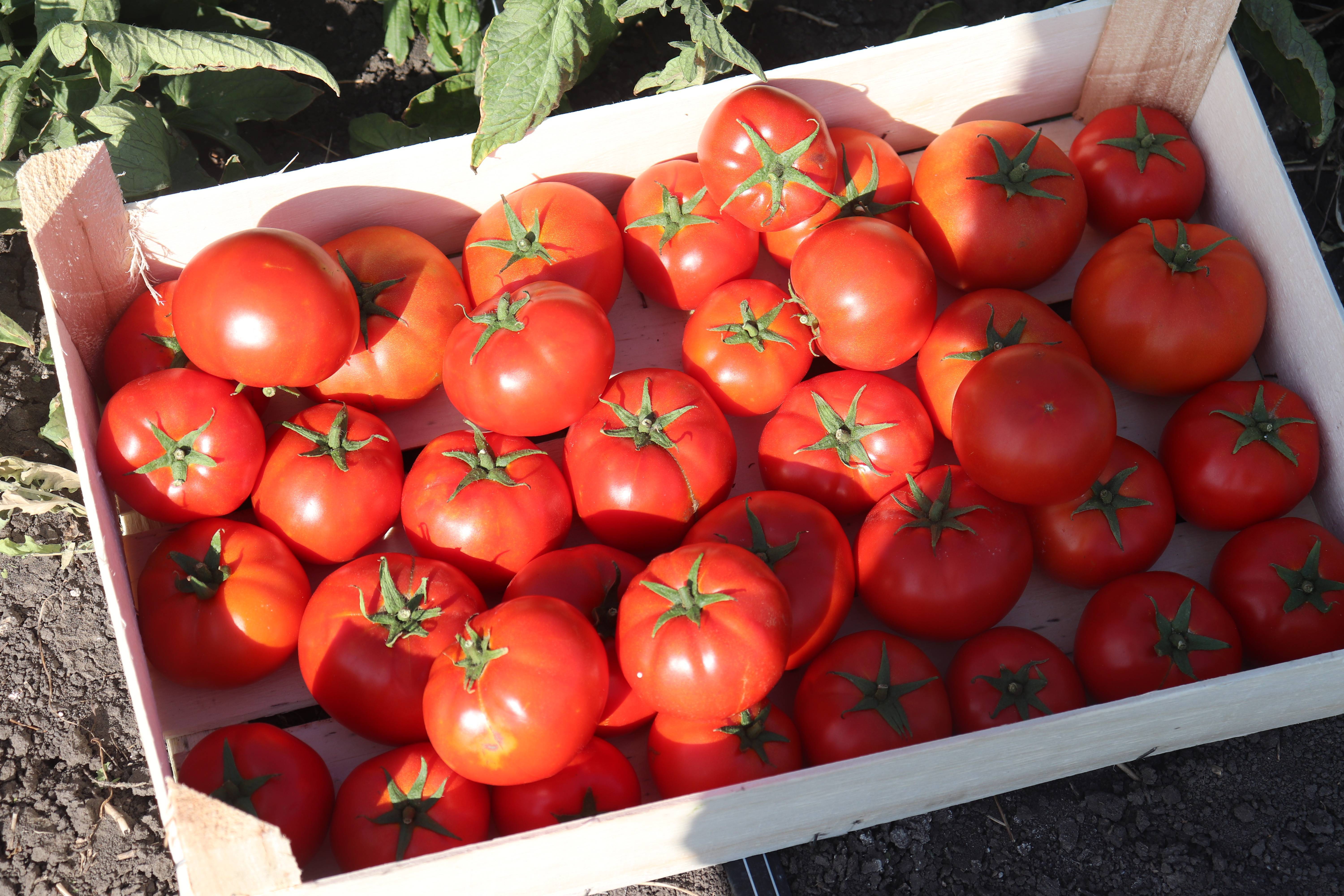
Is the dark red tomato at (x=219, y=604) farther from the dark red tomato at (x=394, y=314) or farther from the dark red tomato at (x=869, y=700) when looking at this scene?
the dark red tomato at (x=869, y=700)

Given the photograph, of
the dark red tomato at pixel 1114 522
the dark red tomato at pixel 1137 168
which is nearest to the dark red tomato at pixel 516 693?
the dark red tomato at pixel 1114 522

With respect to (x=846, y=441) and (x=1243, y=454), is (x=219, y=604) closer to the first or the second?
(x=846, y=441)

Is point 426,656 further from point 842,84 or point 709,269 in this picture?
point 842,84

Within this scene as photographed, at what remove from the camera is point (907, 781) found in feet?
4.89

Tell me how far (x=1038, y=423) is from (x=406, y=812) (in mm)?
1106

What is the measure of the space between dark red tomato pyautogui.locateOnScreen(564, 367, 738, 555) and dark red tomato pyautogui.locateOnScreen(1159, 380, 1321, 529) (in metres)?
0.81

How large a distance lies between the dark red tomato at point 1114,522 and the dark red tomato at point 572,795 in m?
0.83

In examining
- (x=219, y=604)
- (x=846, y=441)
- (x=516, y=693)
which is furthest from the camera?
(x=846, y=441)

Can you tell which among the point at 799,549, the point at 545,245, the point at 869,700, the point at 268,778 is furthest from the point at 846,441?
the point at 268,778

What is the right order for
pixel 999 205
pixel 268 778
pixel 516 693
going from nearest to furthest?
pixel 516 693 < pixel 268 778 < pixel 999 205

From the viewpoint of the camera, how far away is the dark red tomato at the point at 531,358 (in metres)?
1.53

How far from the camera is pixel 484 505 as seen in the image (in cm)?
160

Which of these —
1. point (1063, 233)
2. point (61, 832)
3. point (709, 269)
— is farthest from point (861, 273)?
point (61, 832)

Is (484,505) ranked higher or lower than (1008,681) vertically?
higher
